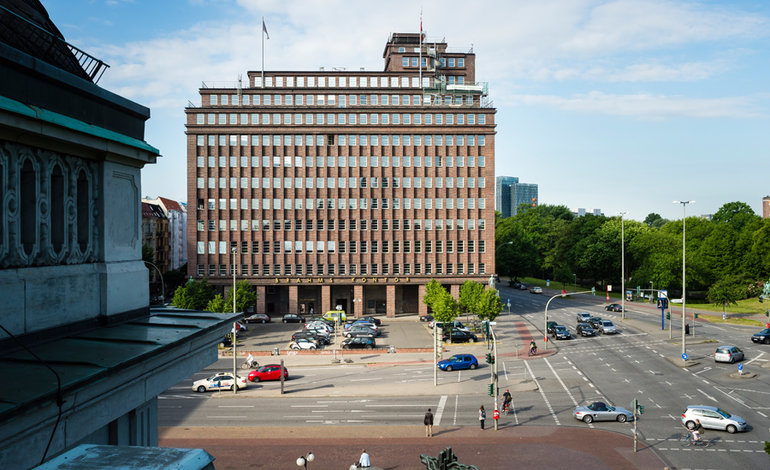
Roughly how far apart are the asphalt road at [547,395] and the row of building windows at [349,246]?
78.9 feet

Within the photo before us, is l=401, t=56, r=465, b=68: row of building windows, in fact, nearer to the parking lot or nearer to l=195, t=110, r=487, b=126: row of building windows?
l=195, t=110, r=487, b=126: row of building windows

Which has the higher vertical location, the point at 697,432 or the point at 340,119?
the point at 340,119

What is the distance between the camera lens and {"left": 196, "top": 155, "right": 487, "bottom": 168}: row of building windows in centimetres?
7825

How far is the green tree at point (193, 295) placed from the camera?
58.9 meters

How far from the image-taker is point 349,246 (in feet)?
259

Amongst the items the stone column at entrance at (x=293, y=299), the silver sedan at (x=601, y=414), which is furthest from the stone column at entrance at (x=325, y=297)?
the silver sedan at (x=601, y=414)

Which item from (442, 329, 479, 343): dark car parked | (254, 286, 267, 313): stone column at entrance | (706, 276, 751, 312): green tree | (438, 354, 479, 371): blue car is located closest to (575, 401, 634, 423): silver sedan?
(438, 354, 479, 371): blue car

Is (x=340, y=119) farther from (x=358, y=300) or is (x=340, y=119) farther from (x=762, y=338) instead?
(x=762, y=338)

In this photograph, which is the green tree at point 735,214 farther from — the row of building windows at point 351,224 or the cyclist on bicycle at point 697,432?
the cyclist on bicycle at point 697,432

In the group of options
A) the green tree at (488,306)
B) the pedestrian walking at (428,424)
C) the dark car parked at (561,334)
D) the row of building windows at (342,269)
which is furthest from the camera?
the row of building windows at (342,269)

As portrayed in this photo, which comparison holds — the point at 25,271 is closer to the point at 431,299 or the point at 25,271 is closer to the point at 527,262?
the point at 431,299

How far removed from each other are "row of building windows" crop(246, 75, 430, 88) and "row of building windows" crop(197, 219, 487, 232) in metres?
21.7

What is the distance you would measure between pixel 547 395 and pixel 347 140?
52277mm

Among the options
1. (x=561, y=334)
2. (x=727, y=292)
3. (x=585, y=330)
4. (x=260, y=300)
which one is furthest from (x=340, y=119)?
(x=727, y=292)
